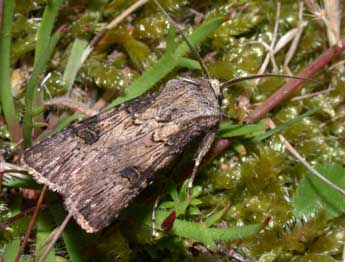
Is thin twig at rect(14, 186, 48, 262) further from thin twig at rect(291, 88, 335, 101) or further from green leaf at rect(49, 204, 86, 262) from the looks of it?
thin twig at rect(291, 88, 335, 101)

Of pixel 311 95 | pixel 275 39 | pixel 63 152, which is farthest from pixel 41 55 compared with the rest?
pixel 311 95

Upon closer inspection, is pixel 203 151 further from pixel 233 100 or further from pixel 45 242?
pixel 45 242

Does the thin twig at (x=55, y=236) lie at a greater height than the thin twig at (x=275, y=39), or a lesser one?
lesser

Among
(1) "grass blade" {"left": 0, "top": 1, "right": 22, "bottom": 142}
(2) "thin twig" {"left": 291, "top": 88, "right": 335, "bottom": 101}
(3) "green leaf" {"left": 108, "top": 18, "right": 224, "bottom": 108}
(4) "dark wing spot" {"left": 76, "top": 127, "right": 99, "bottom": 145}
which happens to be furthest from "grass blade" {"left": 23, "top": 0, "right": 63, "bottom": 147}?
(2) "thin twig" {"left": 291, "top": 88, "right": 335, "bottom": 101}

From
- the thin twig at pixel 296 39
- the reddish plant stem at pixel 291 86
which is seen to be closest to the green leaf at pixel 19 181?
the reddish plant stem at pixel 291 86

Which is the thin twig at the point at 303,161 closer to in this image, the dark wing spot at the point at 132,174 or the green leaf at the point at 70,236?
the dark wing spot at the point at 132,174

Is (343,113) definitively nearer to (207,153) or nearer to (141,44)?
(207,153)
